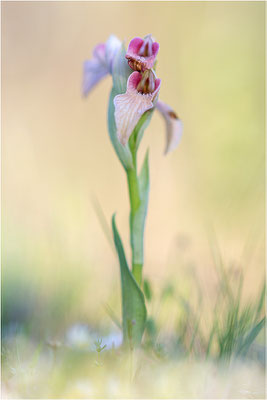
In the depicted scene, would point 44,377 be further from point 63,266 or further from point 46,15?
point 46,15

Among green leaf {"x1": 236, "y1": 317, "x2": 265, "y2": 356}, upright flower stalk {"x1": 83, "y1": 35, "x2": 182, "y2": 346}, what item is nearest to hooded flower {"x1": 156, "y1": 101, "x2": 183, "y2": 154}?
upright flower stalk {"x1": 83, "y1": 35, "x2": 182, "y2": 346}

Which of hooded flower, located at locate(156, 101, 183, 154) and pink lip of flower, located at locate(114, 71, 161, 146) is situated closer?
pink lip of flower, located at locate(114, 71, 161, 146)

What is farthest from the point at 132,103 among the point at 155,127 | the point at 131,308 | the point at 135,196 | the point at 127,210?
the point at 155,127

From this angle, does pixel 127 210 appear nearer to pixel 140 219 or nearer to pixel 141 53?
pixel 140 219

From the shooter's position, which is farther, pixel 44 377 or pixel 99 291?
pixel 99 291

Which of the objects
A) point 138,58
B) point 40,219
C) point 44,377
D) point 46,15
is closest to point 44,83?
point 46,15

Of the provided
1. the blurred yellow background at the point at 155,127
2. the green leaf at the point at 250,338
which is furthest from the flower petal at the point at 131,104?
the blurred yellow background at the point at 155,127

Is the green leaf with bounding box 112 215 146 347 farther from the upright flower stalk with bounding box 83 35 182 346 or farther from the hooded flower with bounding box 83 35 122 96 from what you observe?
the hooded flower with bounding box 83 35 122 96

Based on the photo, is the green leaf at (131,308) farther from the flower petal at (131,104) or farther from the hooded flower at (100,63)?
the hooded flower at (100,63)

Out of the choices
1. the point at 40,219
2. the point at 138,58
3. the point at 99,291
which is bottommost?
the point at 99,291
